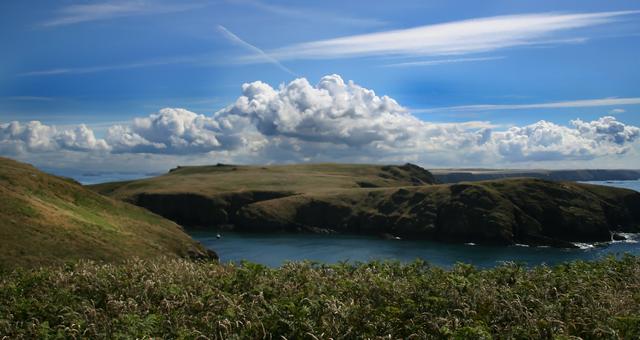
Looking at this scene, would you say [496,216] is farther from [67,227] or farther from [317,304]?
[317,304]

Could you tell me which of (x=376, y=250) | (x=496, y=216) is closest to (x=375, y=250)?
(x=376, y=250)

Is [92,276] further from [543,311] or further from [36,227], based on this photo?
[36,227]

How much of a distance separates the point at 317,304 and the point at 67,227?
73.6 m

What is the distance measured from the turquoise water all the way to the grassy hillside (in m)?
21.8

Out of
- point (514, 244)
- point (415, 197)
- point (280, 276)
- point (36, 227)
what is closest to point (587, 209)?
point (514, 244)

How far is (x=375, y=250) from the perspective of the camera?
144 metres

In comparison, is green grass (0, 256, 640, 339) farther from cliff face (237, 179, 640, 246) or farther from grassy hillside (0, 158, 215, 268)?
cliff face (237, 179, 640, 246)

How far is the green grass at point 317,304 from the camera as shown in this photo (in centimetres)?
1533

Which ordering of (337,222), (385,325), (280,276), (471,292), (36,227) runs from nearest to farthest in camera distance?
(385,325)
(471,292)
(280,276)
(36,227)
(337,222)

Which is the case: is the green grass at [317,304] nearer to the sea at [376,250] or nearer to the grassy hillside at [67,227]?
the grassy hillside at [67,227]

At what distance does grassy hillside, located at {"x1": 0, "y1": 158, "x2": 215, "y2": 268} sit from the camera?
67438mm

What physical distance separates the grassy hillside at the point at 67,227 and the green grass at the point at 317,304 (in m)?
45.4

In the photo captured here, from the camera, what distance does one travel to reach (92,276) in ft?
71.8

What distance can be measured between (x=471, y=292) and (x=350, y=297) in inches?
169
